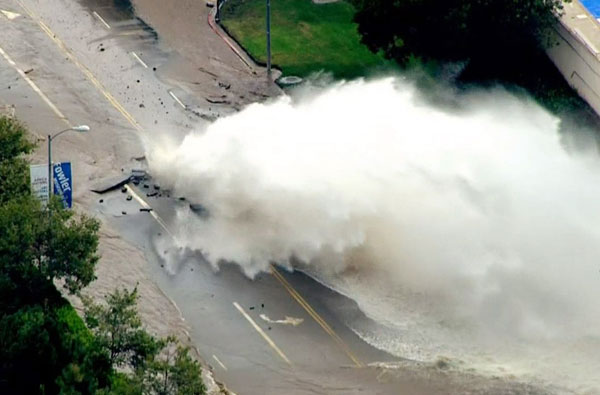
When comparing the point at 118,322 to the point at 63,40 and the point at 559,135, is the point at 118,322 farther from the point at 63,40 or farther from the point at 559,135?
the point at 63,40

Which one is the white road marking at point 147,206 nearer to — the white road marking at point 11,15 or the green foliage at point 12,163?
the green foliage at point 12,163

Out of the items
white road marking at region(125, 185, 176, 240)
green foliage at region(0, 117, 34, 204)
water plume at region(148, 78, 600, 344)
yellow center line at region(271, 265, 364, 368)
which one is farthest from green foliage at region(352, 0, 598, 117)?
green foliage at region(0, 117, 34, 204)

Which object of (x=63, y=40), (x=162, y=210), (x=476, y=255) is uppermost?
(x=476, y=255)

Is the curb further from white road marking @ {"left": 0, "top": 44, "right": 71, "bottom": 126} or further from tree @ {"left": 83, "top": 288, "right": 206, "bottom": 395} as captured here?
tree @ {"left": 83, "top": 288, "right": 206, "bottom": 395}

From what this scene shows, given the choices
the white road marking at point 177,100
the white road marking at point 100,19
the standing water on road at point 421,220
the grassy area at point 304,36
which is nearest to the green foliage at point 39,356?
the standing water on road at point 421,220

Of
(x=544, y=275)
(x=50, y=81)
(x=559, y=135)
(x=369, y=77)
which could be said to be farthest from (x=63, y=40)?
(x=544, y=275)

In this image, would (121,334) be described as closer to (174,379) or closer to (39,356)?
(39,356)

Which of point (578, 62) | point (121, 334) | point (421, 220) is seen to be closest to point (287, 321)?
point (421, 220)
